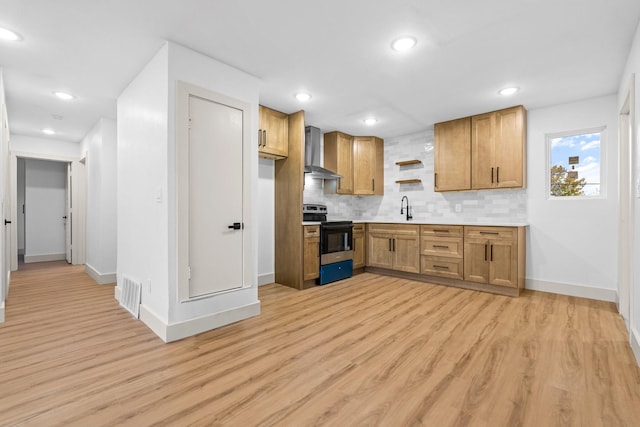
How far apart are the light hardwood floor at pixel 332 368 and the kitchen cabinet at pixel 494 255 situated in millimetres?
483

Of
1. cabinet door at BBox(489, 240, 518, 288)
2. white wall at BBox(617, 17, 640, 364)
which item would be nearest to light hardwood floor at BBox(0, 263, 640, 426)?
white wall at BBox(617, 17, 640, 364)

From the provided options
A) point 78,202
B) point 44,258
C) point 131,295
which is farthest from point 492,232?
point 44,258

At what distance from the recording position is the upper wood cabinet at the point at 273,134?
402 cm

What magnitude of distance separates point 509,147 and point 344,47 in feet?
9.29

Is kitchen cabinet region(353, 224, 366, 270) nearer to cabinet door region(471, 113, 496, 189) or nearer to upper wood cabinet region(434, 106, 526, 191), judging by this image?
upper wood cabinet region(434, 106, 526, 191)

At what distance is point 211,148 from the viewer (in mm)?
2832

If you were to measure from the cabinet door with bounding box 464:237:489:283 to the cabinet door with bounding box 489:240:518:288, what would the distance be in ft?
0.20

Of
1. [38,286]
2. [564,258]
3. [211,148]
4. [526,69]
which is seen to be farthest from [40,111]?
[564,258]

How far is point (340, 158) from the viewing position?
5348 millimetres

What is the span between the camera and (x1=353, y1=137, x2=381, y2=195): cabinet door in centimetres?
555

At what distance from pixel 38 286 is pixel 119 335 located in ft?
9.55

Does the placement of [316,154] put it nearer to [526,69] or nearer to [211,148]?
[211,148]

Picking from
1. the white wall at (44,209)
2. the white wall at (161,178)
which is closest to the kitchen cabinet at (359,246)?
the white wall at (161,178)

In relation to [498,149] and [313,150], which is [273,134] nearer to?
[313,150]
